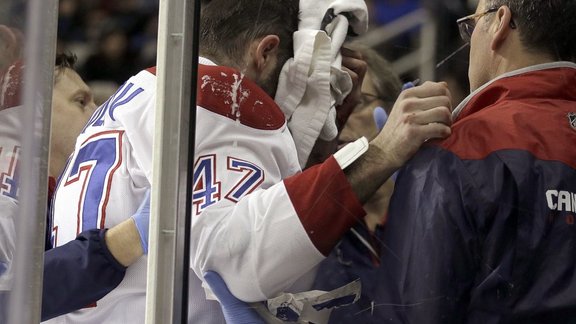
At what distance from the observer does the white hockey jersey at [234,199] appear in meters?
1.74

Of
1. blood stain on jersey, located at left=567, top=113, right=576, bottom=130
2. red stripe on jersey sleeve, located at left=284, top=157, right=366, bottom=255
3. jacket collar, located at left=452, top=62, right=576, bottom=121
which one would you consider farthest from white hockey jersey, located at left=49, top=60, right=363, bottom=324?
blood stain on jersey, located at left=567, top=113, right=576, bottom=130

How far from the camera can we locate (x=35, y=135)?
1915 millimetres

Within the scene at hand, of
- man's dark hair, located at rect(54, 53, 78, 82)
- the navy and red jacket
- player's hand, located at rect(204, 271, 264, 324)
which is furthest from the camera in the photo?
man's dark hair, located at rect(54, 53, 78, 82)

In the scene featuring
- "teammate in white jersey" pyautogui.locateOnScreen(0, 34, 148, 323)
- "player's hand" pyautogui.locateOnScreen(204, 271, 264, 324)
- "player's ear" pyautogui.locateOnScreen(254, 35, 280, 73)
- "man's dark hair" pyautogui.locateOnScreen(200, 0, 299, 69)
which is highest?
"man's dark hair" pyautogui.locateOnScreen(200, 0, 299, 69)

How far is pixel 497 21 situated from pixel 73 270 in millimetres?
815

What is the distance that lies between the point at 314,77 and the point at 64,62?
1.54 ft

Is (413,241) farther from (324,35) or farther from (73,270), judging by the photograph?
(73,270)

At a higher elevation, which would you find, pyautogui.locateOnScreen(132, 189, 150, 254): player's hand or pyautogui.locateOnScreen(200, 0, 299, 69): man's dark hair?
pyautogui.locateOnScreen(200, 0, 299, 69): man's dark hair

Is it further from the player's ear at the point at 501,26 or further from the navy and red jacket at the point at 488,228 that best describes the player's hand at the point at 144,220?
the player's ear at the point at 501,26

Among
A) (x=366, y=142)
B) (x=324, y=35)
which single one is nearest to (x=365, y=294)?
(x=366, y=142)

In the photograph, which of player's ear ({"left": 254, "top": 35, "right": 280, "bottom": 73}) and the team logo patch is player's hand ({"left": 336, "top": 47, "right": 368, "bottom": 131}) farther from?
the team logo patch

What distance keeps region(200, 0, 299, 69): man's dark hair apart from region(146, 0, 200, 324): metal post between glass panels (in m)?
0.04

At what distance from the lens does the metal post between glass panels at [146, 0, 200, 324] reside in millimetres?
1796

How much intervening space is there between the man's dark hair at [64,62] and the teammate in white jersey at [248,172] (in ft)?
0.36
